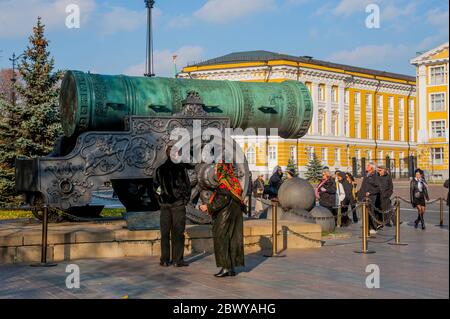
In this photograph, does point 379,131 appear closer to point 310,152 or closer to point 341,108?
point 341,108

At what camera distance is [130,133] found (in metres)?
10.8

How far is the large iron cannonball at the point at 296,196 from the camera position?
1388 centimetres

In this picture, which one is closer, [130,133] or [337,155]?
[130,133]

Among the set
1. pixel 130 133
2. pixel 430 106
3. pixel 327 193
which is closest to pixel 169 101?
pixel 130 133

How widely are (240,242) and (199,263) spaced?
3.89ft

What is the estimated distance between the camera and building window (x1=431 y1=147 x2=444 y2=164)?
64625mm

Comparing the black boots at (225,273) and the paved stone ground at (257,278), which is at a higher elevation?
the black boots at (225,273)

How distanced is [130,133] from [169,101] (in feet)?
3.18

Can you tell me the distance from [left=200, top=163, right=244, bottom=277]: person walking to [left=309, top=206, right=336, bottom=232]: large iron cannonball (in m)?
5.76

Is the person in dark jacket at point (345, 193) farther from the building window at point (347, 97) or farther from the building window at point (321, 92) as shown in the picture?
the building window at point (347, 97)

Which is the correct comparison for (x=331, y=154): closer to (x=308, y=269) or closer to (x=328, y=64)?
(x=328, y=64)

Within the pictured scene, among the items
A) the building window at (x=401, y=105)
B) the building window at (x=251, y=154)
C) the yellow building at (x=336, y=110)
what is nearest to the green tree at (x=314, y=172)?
the yellow building at (x=336, y=110)

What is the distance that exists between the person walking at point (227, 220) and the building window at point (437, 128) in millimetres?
63079

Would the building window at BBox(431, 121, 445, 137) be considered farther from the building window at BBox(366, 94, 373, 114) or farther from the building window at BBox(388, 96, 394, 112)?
the building window at BBox(388, 96, 394, 112)
